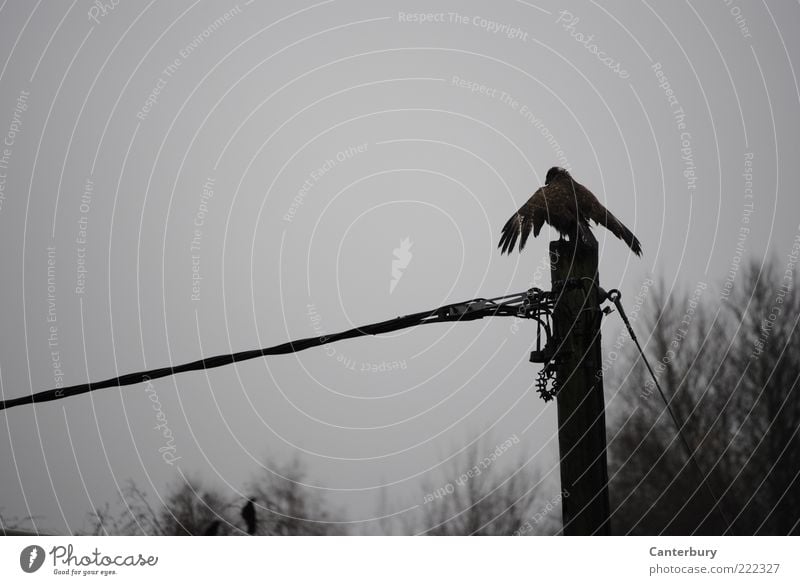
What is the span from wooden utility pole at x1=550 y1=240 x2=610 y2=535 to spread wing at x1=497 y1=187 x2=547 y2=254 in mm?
642

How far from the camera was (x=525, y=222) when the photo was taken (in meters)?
6.29

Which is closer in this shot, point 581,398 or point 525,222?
point 581,398

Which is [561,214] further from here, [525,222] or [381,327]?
[381,327]

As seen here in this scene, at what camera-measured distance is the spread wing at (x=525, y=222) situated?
20.5 ft

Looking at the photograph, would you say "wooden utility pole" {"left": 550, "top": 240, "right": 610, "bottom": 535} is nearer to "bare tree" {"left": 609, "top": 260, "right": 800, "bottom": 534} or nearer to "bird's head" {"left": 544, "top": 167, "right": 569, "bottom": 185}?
"bird's head" {"left": 544, "top": 167, "right": 569, "bottom": 185}

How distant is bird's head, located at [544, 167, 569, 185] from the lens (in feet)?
21.6

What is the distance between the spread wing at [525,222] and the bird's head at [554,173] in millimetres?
331

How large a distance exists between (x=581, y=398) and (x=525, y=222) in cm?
138

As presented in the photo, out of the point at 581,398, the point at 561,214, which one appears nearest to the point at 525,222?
the point at 561,214

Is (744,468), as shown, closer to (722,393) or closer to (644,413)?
(722,393)

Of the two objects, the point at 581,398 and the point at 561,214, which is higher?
the point at 561,214

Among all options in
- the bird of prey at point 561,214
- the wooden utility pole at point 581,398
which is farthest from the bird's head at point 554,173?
the wooden utility pole at point 581,398

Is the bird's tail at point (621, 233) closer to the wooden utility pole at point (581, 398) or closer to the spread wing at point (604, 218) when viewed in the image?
the spread wing at point (604, 218)

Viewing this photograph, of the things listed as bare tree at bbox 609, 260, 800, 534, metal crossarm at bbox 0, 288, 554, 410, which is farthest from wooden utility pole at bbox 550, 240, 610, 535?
bare tree at bbox 609, 260, 800, 534
